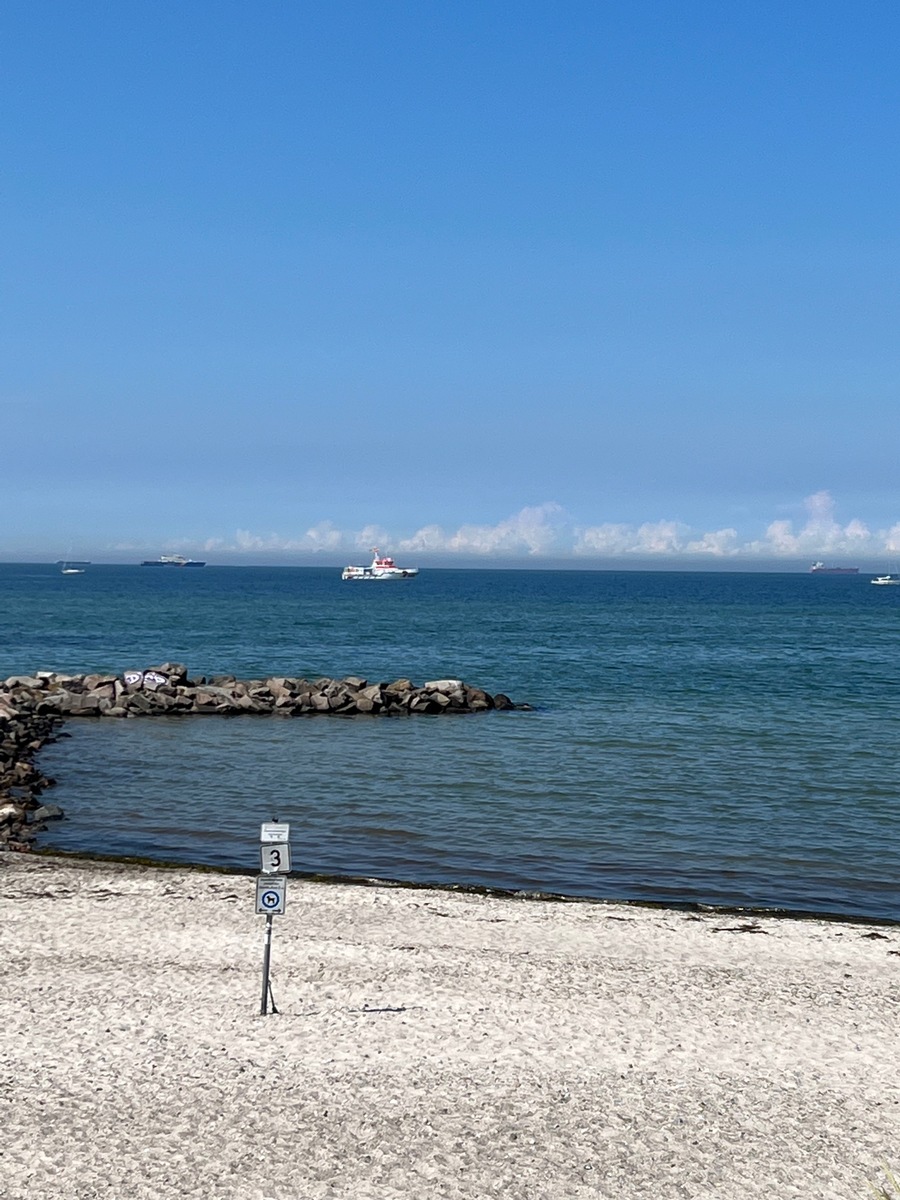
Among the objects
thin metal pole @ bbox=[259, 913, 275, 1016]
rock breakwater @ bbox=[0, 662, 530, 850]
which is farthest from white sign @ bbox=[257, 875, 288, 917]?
rock breakwater @ bbox=[0, 662, 530, 850]

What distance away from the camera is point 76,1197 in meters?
9.61

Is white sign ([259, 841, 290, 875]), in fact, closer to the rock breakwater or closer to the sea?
the sea

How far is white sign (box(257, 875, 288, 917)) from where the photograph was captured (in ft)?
43.8

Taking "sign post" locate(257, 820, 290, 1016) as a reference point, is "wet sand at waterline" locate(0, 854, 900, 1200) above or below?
below

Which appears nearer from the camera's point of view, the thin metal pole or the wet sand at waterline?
the wet sand at waterline

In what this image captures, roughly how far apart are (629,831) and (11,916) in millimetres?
12636

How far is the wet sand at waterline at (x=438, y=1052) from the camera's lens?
1023cm

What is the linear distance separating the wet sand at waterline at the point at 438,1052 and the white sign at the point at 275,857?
1789mm

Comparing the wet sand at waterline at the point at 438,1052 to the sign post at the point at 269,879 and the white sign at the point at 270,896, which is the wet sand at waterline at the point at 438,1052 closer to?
the sign post at the point at 269,879

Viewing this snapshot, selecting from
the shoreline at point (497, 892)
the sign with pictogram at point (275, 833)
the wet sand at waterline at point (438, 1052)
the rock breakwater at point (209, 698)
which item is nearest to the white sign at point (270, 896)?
the sign with pictogram at point (275, 833)

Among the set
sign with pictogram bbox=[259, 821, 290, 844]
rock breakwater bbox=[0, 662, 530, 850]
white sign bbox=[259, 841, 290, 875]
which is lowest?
rock breakwater bbox=[0, 662, 530, 850]

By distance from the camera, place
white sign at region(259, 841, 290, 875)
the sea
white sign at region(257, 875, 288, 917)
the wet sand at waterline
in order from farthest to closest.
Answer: the sea
white sign at region(257, 875, 288, 917)
white sign at region(259, 841, 290, 875)
the wet sand at waterline

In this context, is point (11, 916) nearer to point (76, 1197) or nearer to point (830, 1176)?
point (76, 1197)

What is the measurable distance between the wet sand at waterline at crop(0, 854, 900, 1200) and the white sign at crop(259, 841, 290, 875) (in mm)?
1789
